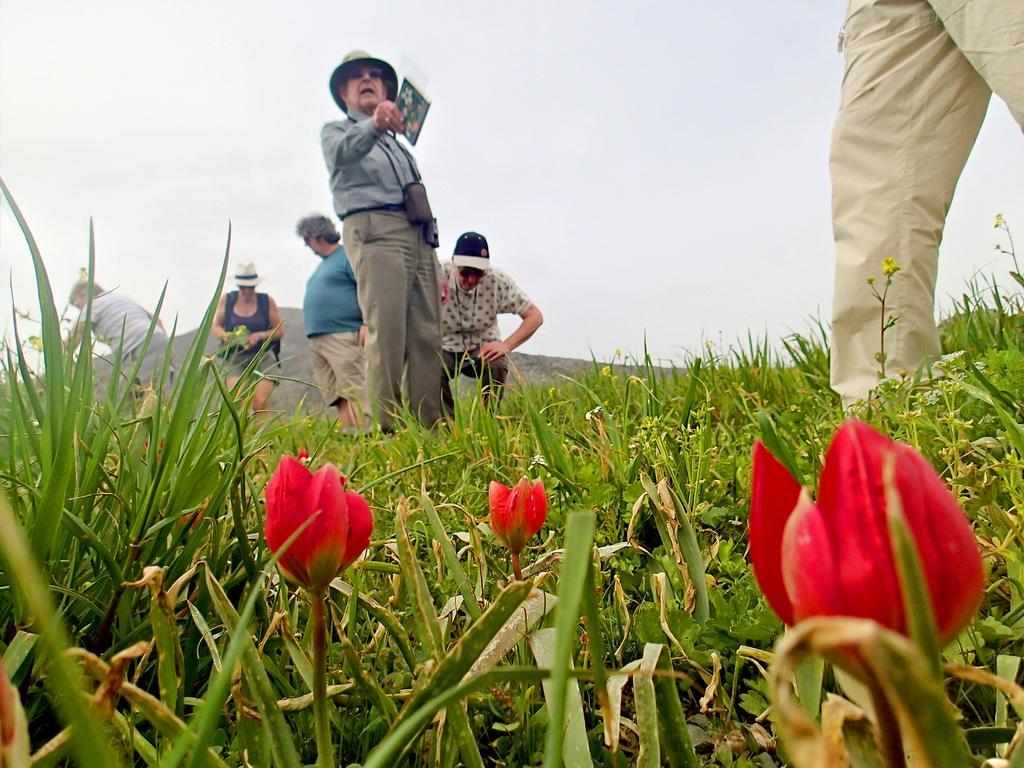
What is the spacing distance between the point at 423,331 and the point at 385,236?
629 mm

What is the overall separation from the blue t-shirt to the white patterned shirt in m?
0.74

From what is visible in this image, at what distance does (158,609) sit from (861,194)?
91.0 inches

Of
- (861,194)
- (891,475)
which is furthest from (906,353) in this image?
(891,475)

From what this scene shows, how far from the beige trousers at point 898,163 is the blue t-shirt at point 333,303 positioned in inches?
156

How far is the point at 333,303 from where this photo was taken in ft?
18.0

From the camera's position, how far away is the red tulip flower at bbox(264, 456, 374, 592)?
1.72ft

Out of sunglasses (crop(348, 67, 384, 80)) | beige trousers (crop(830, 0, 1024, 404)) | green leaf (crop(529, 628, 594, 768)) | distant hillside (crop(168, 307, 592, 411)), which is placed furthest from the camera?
distant hillside (crop(168, 307, 592, 411))

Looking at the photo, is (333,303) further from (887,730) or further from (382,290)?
(887,730)

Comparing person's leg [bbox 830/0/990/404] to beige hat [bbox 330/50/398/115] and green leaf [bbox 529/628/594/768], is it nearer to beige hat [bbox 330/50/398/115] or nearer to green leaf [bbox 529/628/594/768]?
green leaf [bbox 529/628/594/768]

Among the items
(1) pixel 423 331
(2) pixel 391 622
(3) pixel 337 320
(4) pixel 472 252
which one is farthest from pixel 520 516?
(3) pixel 337 320

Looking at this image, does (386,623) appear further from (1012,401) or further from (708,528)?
(1012,401)

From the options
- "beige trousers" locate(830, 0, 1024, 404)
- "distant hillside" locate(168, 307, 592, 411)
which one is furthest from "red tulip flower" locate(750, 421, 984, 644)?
"distant hillside" locate(168, 307, 592, 411)

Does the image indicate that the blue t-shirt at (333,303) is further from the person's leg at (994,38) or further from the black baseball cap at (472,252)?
the person's leg at (994,38)

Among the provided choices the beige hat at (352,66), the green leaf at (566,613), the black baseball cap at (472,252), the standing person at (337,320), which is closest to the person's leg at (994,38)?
the green leaf at (566,613)
